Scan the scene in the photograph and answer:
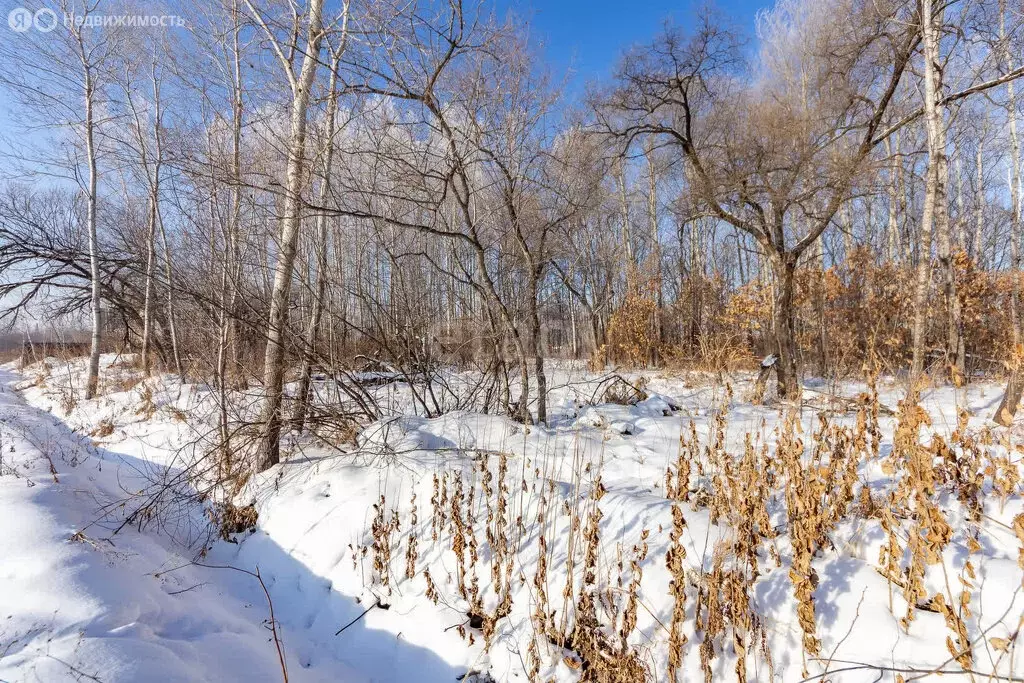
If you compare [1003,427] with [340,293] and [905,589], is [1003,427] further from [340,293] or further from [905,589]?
[340,293]

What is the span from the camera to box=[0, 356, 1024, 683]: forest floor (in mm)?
1595

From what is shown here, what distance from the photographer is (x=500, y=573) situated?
2338mm

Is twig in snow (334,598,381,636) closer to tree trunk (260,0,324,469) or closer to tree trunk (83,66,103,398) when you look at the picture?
tree trunk (260,0,324,469)

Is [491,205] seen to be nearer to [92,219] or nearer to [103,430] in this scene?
[103,430]

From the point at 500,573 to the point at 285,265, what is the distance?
10.8 feet

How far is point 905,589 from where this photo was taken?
1547 millimetres

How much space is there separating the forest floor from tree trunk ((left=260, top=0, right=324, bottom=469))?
1.33 ft

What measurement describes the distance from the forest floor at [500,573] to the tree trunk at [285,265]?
1.33 ft

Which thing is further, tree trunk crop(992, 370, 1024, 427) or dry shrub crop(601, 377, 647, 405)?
dry shrub crop(601, 377, 647, 405)

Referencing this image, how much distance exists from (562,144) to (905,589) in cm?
604

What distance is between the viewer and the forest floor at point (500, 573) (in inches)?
62.8

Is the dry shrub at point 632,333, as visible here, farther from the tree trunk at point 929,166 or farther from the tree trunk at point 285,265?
the tree trunk at point 285,265

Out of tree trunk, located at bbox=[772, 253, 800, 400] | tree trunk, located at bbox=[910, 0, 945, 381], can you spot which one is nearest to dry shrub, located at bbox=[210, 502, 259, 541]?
tree trunk, located at bbox=[772, 253, 800, 400]

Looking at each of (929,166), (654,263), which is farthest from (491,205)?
(654,263)
